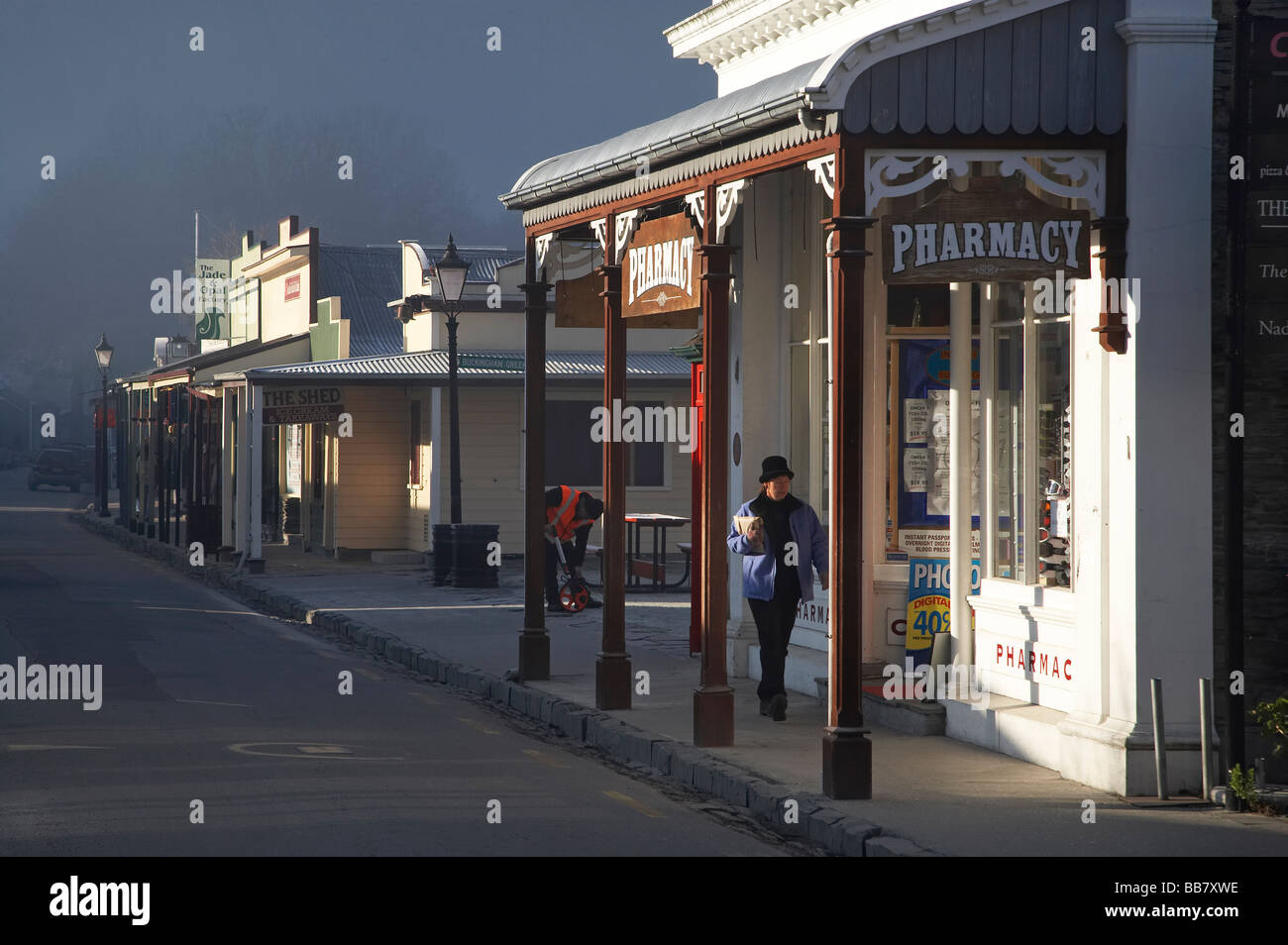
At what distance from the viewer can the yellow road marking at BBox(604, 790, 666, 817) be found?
882 centimetres

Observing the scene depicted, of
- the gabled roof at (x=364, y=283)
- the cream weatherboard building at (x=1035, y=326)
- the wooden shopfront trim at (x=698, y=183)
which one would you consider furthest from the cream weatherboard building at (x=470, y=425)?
the cream weatherboard building at (x=1035, y=326)

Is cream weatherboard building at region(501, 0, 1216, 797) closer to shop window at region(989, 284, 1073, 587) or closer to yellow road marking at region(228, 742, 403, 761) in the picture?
shop window at region(989, 284, 1073, 587)

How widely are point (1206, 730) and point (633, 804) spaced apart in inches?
118

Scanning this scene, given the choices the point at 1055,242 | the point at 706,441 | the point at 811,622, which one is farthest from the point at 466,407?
the point at 1055,242

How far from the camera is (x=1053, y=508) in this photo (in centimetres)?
1019

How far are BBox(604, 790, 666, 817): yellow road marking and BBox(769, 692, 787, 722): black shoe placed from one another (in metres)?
2.43

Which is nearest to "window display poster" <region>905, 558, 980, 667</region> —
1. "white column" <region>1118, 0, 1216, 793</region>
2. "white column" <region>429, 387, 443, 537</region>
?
"white column" <region>1118, 0, 1216, 793</region>

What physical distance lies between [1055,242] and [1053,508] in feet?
5.88

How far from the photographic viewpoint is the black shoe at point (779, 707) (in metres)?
11.7

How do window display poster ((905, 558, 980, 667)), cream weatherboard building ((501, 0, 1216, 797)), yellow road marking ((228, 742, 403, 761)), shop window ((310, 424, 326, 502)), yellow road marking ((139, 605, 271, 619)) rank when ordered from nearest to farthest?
cream weatherboard building ((501, 0, 1216, 797)), yellow road marking ((228, 742, 403, 761)), window display poster ((905, 558, 980, 667)), yellow road marking ((139, 605, 271, 619)), shop window ((310, 424, 326, 502))

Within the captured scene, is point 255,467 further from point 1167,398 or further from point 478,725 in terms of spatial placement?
point 1167,398

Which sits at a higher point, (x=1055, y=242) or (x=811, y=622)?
(x=1055, y=242)

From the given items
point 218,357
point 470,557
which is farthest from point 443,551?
point 218,357
